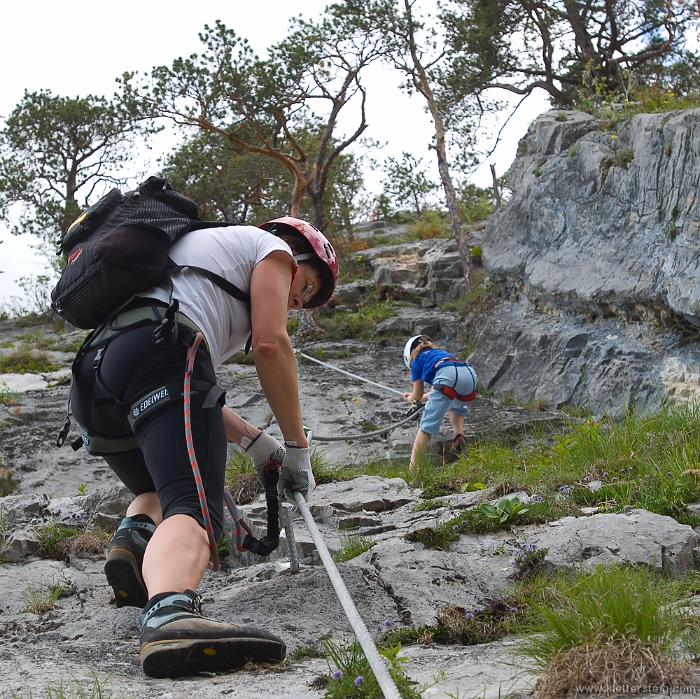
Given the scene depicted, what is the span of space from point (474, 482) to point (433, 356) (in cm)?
357

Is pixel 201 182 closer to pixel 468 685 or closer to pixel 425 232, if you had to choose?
pixel 425 232

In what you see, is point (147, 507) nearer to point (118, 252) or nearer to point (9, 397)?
point (118, 252)

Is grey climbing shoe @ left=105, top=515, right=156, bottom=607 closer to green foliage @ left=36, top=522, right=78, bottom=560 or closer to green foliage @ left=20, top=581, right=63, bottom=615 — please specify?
green foliage @ left=20, top=581, right=63, bottom=615

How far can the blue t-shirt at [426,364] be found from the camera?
316 inches

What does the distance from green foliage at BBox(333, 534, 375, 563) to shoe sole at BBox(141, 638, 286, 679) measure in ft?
4.29

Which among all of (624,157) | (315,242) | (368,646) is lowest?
(368,646)

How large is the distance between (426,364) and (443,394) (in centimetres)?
55

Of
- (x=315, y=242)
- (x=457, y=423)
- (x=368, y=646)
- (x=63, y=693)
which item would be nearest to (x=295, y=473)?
(x=315, y=242)

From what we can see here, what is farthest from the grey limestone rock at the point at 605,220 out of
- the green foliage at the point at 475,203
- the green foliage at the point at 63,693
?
the green foliage at the point at 475,203

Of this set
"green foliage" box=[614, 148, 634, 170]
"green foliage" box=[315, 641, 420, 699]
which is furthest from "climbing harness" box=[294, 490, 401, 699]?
"green foliage" box=[614, 148, 634, 170]

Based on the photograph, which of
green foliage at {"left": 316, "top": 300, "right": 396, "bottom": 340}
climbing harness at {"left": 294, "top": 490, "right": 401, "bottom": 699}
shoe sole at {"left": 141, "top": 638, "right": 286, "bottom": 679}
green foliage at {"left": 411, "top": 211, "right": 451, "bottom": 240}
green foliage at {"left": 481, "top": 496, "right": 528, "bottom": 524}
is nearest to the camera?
climbing harness at {"left": 294, "top": 490, "right": 401, "bottom": 699}

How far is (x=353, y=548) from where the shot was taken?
3566mm

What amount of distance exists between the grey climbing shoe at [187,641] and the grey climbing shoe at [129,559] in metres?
0.66

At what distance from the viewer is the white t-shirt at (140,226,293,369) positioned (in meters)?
2.55
